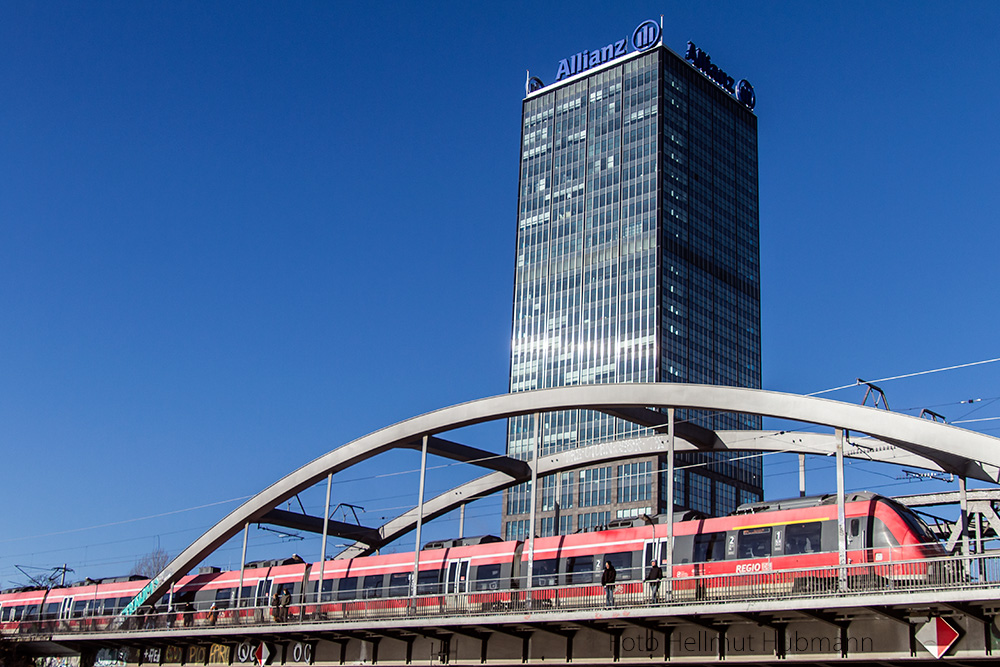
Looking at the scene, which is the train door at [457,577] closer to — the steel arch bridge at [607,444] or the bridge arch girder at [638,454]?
the steel arch bridge at [607,444]

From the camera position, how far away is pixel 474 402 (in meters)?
43.0

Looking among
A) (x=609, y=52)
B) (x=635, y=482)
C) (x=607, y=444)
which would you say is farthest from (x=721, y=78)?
(x=607, y=444)

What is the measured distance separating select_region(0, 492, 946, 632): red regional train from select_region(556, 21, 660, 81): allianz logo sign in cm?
11948

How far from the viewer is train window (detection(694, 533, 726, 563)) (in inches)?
1328

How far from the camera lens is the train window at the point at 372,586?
146ft

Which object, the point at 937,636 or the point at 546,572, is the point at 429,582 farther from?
the point at 937,636

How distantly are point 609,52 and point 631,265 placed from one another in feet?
118

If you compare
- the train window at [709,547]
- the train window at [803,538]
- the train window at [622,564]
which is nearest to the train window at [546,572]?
the train window at [622,564]

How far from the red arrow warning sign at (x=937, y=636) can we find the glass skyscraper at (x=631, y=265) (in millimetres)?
102576

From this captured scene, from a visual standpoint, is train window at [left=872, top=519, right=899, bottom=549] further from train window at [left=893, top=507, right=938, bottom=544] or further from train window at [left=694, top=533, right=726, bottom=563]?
train window at [left=694, top=533, right=726, bottom=563]

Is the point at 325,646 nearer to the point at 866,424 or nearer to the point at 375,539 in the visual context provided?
the point at 375,539

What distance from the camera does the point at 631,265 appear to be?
14388 centimetres

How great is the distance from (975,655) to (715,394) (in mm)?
11766

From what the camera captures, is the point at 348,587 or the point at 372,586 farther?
the point at 348,587
